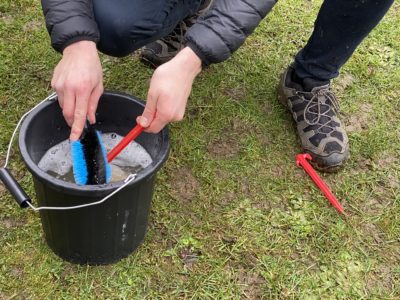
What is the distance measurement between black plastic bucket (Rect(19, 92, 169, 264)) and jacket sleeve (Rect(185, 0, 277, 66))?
236 millimetres

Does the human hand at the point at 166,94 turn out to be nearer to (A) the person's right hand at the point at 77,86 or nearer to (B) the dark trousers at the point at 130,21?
(A) the person's right hand at the point at 77,86

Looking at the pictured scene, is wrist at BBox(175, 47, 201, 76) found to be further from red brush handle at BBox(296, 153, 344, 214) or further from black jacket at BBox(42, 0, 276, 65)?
red brush handle at BBox(296, 153, 344, 214)

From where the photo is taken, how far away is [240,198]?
185 cm

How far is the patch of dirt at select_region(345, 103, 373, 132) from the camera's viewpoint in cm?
218

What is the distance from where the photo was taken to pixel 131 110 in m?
1.51

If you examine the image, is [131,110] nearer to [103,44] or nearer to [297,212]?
[103,44]

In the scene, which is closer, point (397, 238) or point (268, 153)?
point (397, 238)

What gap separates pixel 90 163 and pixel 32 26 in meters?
1.17

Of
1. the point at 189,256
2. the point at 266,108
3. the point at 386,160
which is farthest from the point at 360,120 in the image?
the point at 189,256

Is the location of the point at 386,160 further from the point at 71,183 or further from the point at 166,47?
the point at 71,183

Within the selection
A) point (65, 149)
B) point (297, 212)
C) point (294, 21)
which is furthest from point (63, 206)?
point (294, 21)

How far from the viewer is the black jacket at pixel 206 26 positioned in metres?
1.36

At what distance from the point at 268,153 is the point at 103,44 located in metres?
0.74

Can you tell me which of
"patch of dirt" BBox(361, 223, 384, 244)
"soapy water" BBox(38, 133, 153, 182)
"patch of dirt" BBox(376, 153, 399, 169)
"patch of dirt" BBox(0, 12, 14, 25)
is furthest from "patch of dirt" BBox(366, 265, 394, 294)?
"patch of dirt" BBox(0, 12, 14, 25)
